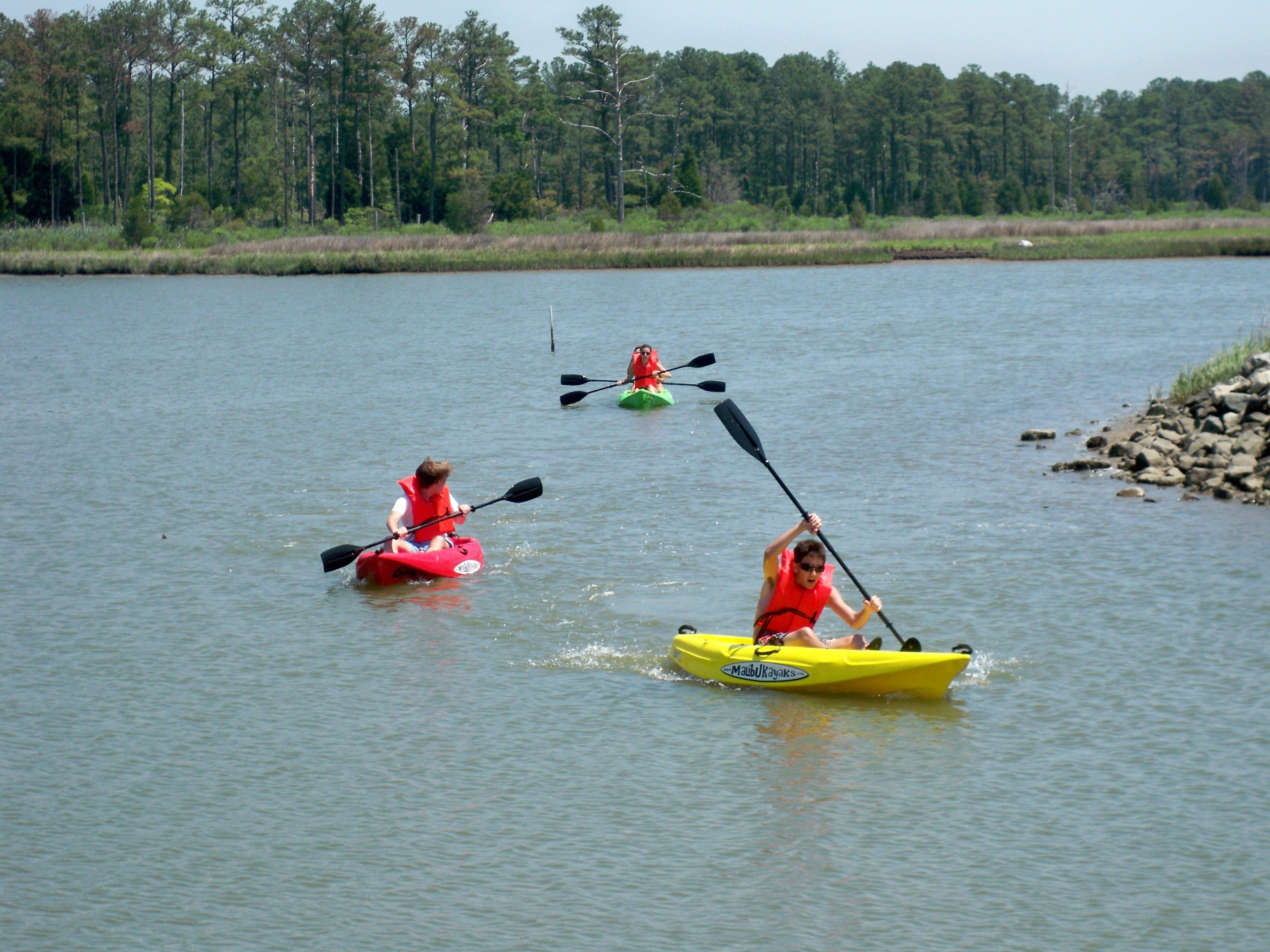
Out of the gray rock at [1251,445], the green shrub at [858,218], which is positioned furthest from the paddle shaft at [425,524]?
the green shrub at [858,218]

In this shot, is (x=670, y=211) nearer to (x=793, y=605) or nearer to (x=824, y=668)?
(x=793, y=605)

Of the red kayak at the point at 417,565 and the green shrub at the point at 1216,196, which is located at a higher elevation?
the green shrub at the point at 1216,196

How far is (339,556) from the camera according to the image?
487 inches

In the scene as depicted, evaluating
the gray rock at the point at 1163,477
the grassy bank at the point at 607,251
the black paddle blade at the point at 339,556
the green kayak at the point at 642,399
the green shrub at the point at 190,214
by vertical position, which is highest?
the green shrub at the point at 190,214

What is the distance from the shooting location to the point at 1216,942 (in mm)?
6363

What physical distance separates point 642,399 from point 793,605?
14555 millimetres

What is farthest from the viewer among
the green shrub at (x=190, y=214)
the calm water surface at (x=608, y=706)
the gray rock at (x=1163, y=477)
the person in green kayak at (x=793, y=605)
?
the green shrub at (x=190, y=214)

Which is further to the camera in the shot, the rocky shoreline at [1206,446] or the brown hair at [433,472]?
the rocky shoreline at [1206,446]

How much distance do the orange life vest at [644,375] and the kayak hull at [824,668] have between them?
1439 cm

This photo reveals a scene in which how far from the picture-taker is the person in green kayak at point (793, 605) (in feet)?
31.5

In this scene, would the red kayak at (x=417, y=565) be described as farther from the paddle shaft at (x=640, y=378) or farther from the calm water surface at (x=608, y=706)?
the paddle shaft at (x=640, y=378)

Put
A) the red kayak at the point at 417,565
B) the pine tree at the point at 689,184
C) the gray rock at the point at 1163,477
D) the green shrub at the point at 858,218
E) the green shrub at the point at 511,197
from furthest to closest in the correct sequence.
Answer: the pine tree at the point at 689,184 < the green shrub at the point at 511,197 < the green shrub at the point at 858,218 < the gray rock at the point at 1163,477 < the red kayak at the point at 417,565

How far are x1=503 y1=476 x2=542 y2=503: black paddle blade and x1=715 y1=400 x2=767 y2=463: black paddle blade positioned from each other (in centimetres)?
282

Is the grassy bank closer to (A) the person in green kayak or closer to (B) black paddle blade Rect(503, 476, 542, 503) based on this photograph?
(B) black paddle blade Rect(503, 476, 542, 503)
